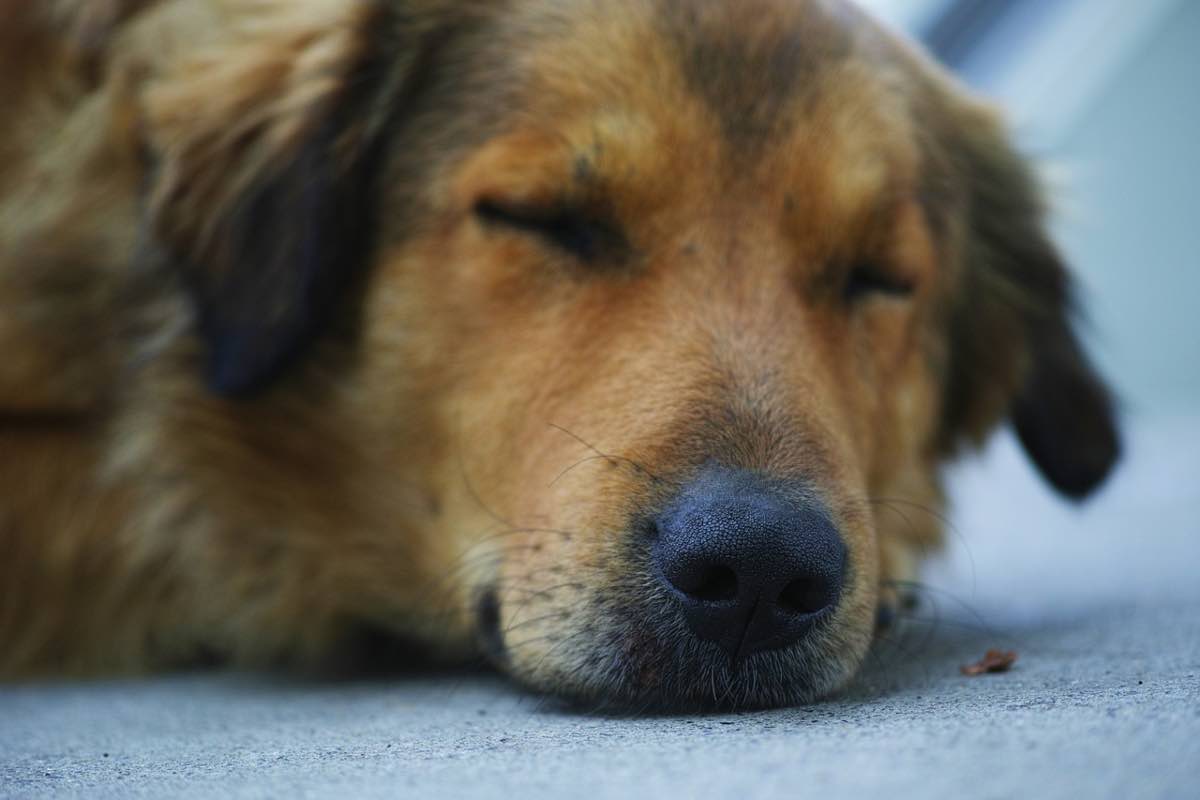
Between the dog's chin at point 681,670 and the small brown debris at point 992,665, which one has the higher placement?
the small brown debris at point 992,665

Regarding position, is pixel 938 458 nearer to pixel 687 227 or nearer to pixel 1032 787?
pixel 687 227

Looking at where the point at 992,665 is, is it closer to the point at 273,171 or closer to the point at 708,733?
the point at 708,733

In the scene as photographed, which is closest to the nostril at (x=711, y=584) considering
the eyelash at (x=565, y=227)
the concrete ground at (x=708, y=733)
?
the concrete ground at (x=708, y=733)

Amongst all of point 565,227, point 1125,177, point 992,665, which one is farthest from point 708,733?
point 1125,177

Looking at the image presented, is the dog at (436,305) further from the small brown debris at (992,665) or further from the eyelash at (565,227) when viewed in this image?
the small brown debris at (992,665)

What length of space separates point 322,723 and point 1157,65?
333 inches

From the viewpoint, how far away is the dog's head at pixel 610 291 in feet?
5.32

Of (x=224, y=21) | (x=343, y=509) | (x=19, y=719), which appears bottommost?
(x=19, y=719)

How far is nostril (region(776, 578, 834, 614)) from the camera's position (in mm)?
1575

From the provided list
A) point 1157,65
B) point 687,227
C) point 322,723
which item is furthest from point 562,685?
point 1157,65

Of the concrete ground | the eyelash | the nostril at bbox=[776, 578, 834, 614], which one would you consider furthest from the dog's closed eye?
the nostril at bbox=[776, 578, 834, 614]

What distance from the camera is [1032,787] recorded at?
0.99m

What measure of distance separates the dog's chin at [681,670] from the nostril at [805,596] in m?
0.04

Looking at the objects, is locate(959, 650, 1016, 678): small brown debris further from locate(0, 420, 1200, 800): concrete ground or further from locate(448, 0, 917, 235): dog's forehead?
locate(448, 0, 917, 235): dog's forehead
